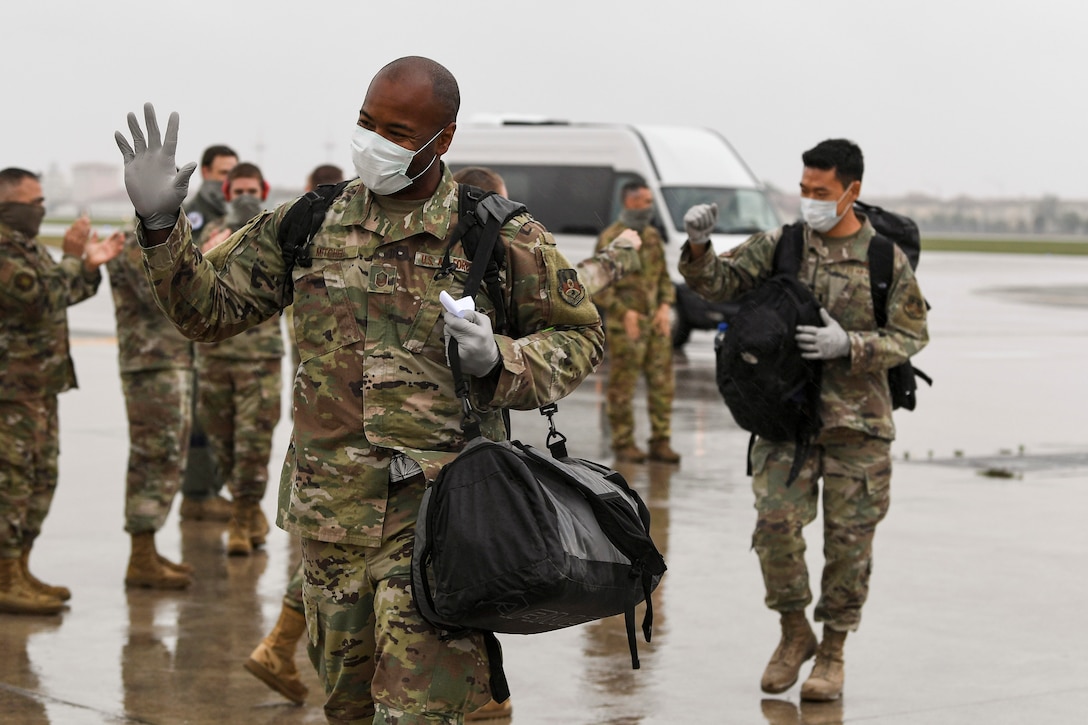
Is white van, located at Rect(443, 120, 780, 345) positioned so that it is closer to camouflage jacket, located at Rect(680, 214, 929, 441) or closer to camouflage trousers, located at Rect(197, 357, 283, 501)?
camouflage trousers, located at Rect(197, 357, 283, 501)

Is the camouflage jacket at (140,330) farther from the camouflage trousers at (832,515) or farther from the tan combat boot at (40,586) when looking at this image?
the camouflage trousers at (832,515)

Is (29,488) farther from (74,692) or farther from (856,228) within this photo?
(856,228)

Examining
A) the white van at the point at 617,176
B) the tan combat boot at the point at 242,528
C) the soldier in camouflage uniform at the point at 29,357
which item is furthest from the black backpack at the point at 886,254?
the white van at the point at 617,176

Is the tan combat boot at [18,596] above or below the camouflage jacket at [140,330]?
below

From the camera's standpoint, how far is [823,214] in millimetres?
6414

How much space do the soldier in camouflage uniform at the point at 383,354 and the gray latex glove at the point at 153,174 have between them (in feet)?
0.20

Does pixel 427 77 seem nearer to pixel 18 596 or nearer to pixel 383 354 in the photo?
pixel 383 354

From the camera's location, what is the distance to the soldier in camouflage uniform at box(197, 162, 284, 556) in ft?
28.5

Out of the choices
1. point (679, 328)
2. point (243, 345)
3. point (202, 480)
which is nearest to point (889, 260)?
point (243, 345)

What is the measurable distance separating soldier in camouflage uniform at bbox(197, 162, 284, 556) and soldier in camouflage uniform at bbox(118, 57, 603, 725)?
4.56m

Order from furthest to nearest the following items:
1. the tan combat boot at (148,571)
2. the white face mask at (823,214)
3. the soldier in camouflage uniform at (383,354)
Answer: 1. the tan combat boot at (148,571)
2. the white face mask at (823,214)
3. the soldier in camouflage uniform at (383,354)

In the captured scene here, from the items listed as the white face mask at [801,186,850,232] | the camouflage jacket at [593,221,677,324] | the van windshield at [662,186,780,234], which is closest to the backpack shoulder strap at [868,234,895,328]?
the white face mask at [801,186,850,232]

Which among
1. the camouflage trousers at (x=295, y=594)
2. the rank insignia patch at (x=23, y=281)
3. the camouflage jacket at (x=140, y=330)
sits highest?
the rank insignia patch at (x=23, y=281)

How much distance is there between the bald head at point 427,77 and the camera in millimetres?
4051
